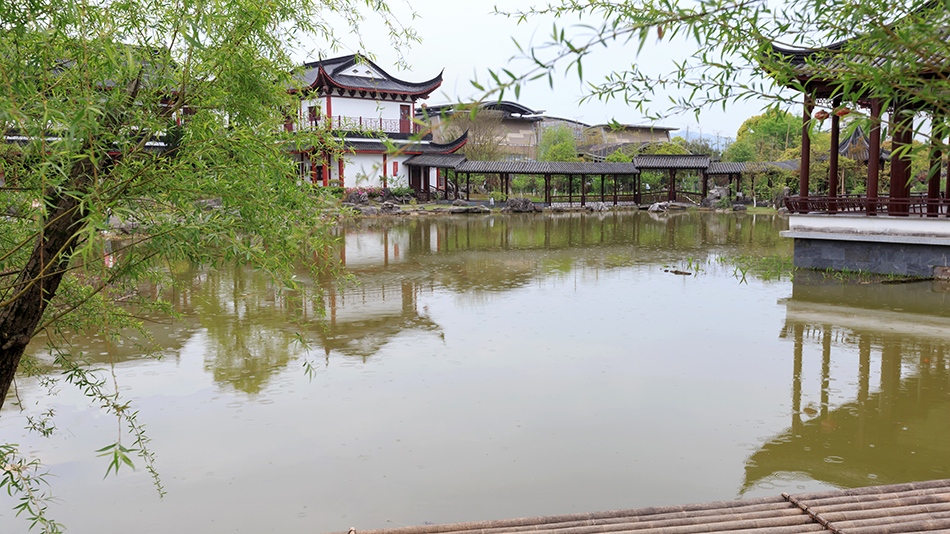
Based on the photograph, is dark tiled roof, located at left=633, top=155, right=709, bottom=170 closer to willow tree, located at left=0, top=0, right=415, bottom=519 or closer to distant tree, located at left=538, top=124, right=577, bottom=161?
distant tree, located at left=538, top=124, right=577, bottom=161

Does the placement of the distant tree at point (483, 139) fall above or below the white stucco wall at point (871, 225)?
above

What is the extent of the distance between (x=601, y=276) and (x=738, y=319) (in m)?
3.37

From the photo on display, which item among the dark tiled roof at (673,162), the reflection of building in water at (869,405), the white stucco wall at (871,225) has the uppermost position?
the dark tiled roof at (673,162)

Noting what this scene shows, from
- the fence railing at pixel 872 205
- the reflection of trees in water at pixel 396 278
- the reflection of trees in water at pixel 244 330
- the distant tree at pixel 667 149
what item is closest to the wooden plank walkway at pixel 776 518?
the reflection of trees in water at pixel 396 278

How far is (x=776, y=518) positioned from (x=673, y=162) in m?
27.6

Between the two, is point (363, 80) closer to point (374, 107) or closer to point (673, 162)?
point (374, 107)

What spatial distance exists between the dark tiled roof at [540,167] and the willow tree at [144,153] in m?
24.5

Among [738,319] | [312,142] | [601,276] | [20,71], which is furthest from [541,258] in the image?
[20,71]

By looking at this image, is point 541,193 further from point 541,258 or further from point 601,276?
point 601,276

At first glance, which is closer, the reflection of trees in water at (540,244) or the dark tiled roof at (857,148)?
the reflection of trees in water at (540,244)

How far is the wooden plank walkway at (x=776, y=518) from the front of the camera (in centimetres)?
241

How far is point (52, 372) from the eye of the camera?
18.0 ft

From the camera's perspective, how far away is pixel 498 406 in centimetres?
484

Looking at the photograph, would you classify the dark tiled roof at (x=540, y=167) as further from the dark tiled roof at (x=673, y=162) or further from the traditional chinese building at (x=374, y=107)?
the traditional chinese building at (x=374, y=107)
